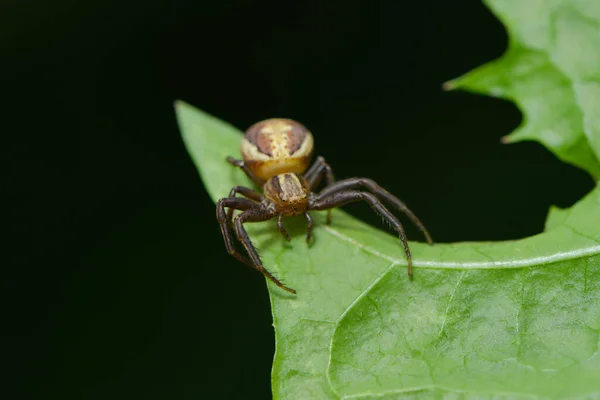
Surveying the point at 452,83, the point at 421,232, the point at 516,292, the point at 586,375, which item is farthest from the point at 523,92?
the point at 586,375

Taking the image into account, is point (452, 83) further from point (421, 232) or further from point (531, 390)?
point (531, 390)

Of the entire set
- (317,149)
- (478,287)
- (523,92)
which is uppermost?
(523,92)

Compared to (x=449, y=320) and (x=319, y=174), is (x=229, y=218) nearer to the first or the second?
(x=319, y=174)

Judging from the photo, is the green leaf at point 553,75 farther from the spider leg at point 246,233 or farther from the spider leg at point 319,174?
the spider leg at point 246,233

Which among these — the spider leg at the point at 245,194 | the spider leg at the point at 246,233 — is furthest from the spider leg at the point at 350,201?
the spider leg at the point at 245,194

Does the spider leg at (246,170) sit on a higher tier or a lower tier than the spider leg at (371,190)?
higher

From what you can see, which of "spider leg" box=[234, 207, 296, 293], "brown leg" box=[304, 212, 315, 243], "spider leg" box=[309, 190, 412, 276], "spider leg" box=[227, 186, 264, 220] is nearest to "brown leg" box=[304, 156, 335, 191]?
"spider leg" box=[309, 190, 412, 276]

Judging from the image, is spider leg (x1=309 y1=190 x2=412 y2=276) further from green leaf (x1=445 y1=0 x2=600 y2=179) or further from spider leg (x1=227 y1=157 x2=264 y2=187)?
green leaf (x1=445 y1=0 x2=600 y2=179)
